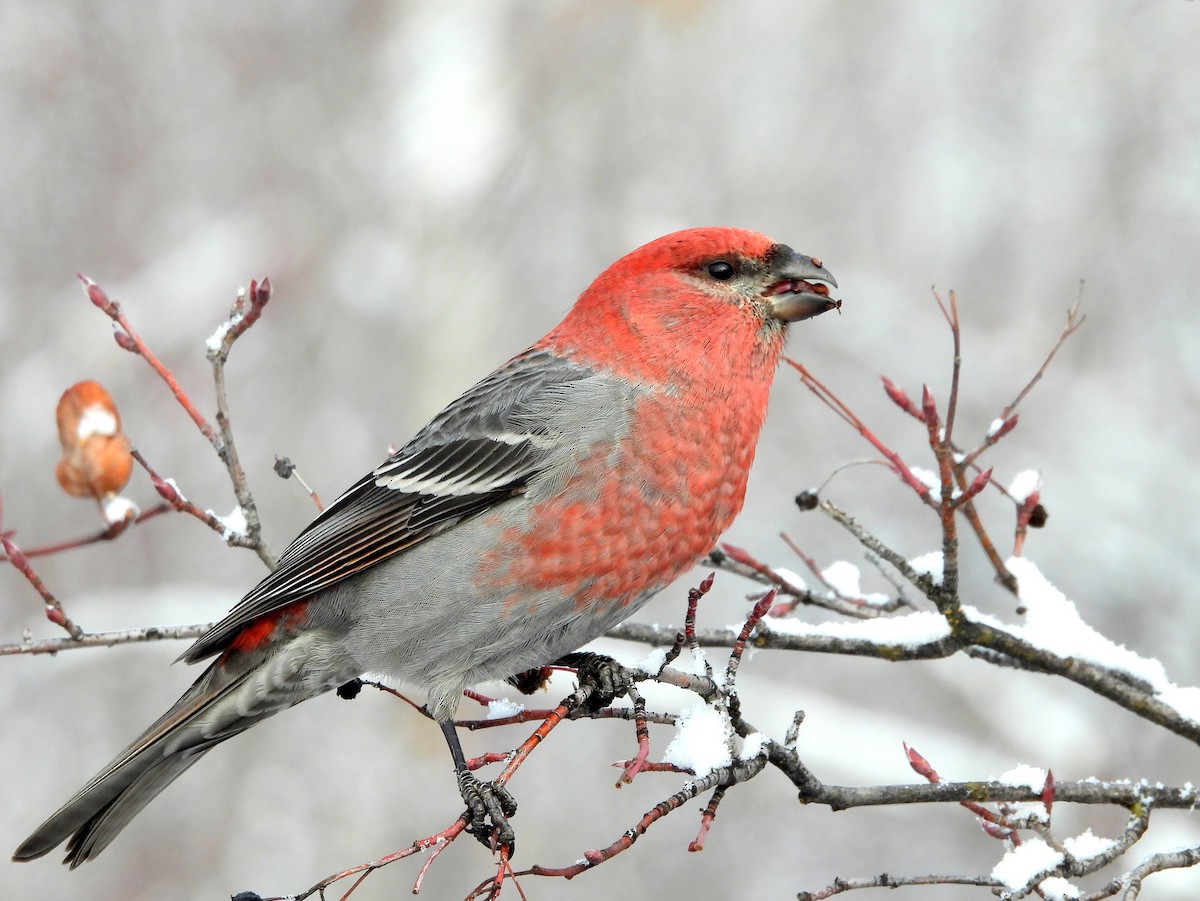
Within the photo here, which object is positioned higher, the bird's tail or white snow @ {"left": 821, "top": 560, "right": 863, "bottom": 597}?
white snow @ {"left": 821, "top": 560, "right": 863, "bottom": 597}

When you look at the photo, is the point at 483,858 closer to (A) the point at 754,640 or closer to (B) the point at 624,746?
(B) the point at 624,746

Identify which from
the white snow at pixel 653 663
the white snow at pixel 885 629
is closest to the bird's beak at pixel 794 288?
the white snow at pixel 885 629

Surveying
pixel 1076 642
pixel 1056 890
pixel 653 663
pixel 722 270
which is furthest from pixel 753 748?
pixel 722 270

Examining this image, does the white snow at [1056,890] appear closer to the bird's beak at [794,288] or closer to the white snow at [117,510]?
the bird's beak at [794,288]

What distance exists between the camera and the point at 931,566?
7.89ft

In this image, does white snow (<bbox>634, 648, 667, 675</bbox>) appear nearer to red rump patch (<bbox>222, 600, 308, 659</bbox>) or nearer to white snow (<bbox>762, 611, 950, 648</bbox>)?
white snow (<bbox>762, 611, 950, 648</bbox>)

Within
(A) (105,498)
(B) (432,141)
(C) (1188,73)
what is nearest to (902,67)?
(C) (1188,73)

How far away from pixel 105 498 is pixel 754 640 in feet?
4.86

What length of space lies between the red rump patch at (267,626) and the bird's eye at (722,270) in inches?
51.2

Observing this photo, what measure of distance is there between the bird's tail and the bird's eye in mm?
1409

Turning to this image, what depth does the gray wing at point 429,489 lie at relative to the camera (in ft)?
9.21

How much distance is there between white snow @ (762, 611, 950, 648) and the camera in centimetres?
244

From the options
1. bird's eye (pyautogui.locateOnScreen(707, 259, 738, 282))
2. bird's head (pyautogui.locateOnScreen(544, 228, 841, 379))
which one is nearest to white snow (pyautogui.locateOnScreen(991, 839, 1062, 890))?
bird's head (pyautogui.locateOnScreen(544, 228, 841, 379))

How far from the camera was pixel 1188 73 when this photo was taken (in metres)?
5.84
